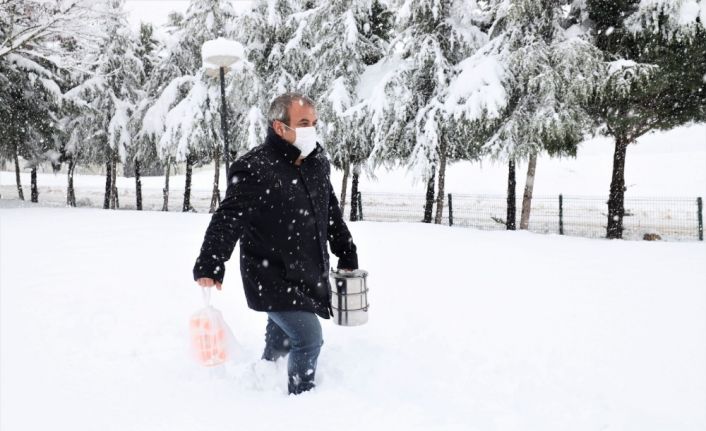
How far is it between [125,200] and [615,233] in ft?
106

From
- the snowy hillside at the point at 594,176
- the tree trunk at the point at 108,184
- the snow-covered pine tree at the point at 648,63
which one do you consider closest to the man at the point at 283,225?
the snow-covered pine tree at the point at 648,63

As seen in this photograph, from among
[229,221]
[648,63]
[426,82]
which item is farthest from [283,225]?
[426,82]

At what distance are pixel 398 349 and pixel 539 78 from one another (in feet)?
30.0

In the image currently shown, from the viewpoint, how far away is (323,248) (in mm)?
3277

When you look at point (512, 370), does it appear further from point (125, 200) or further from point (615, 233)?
point (125, 200)

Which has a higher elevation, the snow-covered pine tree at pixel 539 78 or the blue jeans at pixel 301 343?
the snow-covered pine tree at pixel 539 78

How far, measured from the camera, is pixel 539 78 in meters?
11.6

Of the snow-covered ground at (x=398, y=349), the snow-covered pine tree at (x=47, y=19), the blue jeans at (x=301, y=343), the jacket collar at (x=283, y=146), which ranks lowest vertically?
the snow-covered ground at (x=398, y=349)

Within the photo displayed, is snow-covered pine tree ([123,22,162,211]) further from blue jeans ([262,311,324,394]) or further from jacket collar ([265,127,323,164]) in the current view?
blue jeans ([262,311,324,394])

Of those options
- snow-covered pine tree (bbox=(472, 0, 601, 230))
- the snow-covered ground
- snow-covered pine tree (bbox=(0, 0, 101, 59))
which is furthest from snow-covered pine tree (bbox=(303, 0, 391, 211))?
the snow-covered ground

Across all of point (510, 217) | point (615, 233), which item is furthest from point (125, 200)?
point (615, 233)

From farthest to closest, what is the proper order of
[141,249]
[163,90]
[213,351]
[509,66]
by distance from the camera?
[163,90]
[509,66]
[141,249]
[213,351]

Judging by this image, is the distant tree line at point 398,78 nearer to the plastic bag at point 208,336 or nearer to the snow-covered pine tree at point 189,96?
the snow-covered pine tree at point 189,96

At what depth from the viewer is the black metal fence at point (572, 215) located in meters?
16.5
